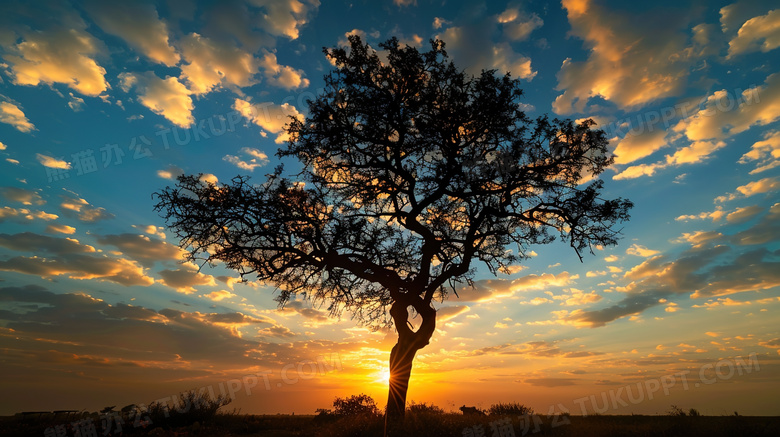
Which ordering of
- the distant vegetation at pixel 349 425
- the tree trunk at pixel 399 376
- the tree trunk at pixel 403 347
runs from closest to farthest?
the distant vegetation at pixel 349 425 < the tree trunk at pixel 399 376 < the tree trunk at pixel 403 347

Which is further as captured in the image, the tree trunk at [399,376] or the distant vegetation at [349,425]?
the tree trunk at [399,376]

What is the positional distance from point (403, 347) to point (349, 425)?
375 cm

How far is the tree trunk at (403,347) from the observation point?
15.1 metres

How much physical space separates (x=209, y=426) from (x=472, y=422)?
9.88 m

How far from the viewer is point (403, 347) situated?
633 inches

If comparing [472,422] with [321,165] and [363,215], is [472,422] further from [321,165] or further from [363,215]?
[321,165]

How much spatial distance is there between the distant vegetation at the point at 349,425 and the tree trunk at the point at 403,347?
0.73 meters

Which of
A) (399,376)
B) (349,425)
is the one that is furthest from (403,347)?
(349,425)

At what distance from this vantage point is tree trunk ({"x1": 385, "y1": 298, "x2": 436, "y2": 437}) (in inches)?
593

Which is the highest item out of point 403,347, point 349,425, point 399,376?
point 403,347

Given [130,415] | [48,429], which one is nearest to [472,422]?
[130,415]

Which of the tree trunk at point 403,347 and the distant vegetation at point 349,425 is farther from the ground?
the tree trunk at point 403,347

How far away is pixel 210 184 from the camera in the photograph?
15.6 meters

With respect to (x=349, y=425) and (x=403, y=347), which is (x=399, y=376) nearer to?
(x=403, y=347)
